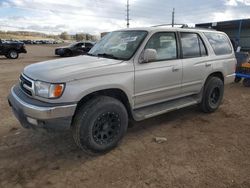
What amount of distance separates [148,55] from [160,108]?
106 centimetres

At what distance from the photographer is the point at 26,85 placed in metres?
3.76

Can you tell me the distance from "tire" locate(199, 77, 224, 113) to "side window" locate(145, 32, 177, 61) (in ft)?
4.31

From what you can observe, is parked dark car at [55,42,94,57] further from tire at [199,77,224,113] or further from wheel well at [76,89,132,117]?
wheel well at [76,89,132,117]

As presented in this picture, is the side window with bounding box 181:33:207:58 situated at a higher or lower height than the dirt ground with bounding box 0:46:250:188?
higher

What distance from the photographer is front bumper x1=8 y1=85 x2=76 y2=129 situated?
10.8 ft

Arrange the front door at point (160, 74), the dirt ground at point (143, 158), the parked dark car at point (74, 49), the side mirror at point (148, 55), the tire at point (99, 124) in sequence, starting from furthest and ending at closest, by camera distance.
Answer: the parked dark car at point (74, 49)
the front door at point (160, 74)
the side mirror at point (148, 55)
the tire at point (99, 124)
the dirt ground at point (143, 158)

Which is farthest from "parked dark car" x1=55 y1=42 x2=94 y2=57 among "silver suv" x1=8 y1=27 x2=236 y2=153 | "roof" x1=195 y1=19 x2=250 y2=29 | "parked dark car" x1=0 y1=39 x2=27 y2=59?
"silver suv" x1=8 y1=27 x2=236 y2=153

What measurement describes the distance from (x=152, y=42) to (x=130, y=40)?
0.38 metres

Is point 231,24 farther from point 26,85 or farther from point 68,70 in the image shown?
point 26,85

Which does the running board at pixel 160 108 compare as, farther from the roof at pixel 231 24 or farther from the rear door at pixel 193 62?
the roof at pixel 231 24

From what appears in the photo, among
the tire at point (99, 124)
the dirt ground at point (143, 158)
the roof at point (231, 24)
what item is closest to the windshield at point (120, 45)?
the tire at point (99, 124)

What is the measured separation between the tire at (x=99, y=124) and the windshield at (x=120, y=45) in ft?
2.81

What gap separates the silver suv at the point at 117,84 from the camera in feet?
11.1

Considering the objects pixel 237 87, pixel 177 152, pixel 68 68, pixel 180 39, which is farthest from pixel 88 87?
pixel 237 87
